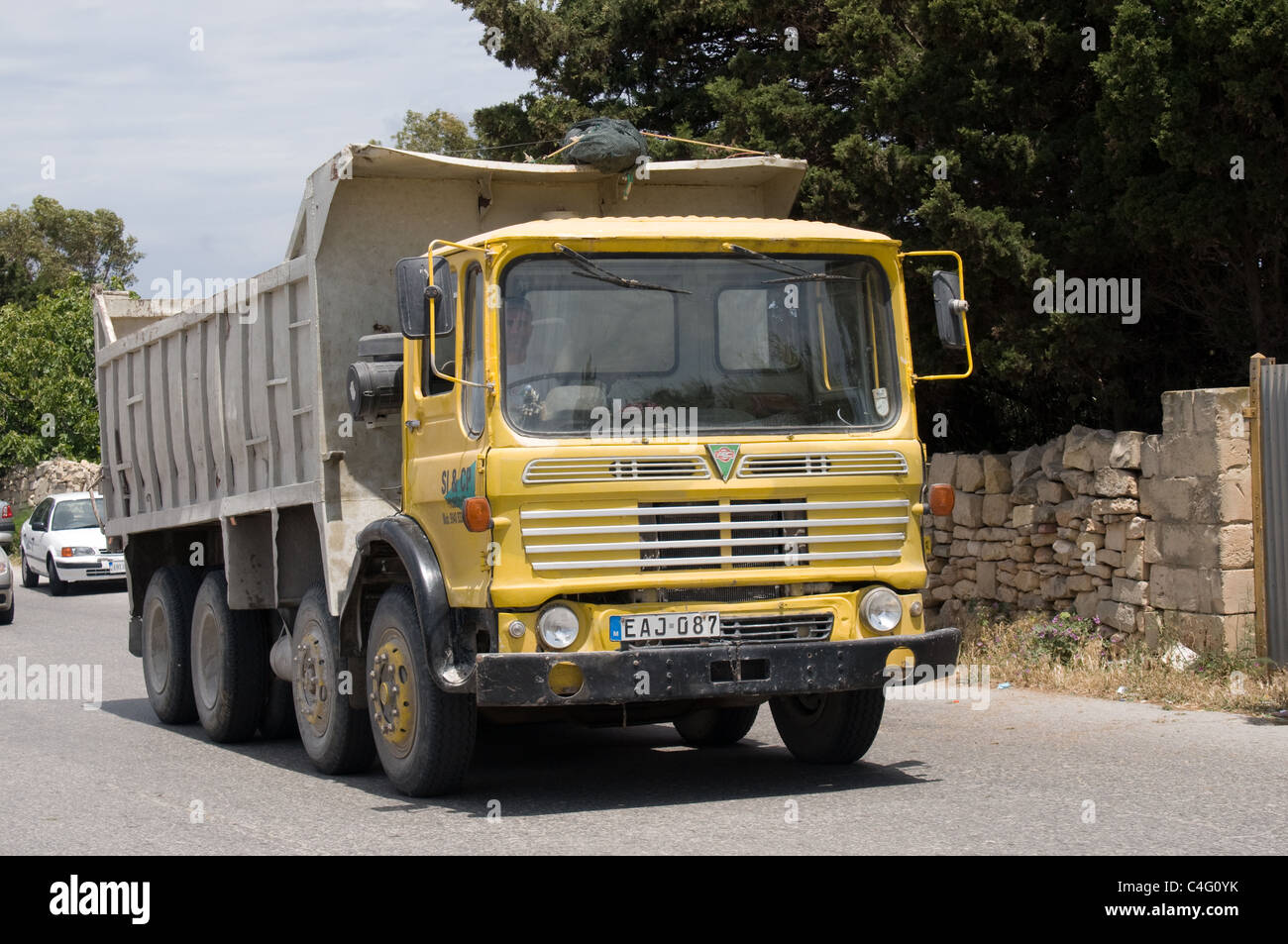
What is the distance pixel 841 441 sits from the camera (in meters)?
7.45

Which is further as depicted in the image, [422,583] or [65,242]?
[65,242]

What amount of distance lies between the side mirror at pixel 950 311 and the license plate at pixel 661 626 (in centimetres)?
177

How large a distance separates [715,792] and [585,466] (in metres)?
1.90

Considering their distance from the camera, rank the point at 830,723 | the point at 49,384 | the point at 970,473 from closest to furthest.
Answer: the point at 830,723 < the point at 970,473 < the point at 49,384

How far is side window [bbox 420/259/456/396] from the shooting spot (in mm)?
7336

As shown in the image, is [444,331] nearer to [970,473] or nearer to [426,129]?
[970,473]

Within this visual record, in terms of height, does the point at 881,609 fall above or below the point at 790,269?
below

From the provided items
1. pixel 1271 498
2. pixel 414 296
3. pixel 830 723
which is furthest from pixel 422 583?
pixel 1271 498

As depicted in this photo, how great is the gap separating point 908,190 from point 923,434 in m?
2.87

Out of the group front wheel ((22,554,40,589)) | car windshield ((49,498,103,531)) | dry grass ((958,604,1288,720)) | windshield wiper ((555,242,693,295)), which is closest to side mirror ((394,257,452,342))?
windshield wiper ((555,242,693,295))

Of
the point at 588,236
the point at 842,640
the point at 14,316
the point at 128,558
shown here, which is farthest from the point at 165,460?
the point at 14,316

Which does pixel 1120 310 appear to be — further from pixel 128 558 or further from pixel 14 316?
pixel 14 316

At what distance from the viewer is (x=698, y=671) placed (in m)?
7.11

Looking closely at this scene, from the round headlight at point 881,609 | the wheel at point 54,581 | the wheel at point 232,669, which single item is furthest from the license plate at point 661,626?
the wheel at point 54,581
